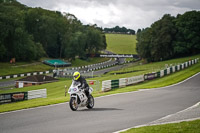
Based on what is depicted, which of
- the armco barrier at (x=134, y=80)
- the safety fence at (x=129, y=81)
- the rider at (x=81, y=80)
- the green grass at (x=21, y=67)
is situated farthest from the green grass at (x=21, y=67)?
the rider at (x=81, y=80)

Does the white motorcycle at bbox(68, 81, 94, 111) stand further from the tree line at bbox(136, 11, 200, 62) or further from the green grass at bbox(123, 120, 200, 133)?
the tree line at bbox(136, 11, 200, 62)

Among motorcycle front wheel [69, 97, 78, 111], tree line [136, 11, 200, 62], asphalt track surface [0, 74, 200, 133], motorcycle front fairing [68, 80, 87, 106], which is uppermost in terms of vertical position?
tree line [136, 11, 200, 62]

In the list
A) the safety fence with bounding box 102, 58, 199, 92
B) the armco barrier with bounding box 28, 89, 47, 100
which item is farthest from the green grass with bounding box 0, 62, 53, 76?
the armco barrier with bounding box 28, 89, 47, 100

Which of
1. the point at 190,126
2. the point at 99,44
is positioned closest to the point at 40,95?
the point at 190,126

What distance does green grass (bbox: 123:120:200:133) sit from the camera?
8.65 meters

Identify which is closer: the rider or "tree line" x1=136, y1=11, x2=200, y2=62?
the rider

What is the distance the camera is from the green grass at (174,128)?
28.4 feet

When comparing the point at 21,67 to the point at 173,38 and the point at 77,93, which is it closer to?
the point at 173,38

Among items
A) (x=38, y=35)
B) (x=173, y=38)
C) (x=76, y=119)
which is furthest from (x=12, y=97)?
(x=38, y=35)

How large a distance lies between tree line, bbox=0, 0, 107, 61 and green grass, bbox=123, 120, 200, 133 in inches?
2964

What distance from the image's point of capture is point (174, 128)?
895 cm

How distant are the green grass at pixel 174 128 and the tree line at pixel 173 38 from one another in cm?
8366

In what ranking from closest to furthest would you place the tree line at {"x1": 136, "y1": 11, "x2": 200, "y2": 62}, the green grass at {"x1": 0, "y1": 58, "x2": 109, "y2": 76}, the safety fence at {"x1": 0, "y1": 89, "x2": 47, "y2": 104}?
the safety fence at {"x1": 0, "y1": 89, "x2": 47, "y2": 104} → the green grass at {"x1": 0, "y1": 58, "x2": 109, "y2": 76} → the tree line at {"x1": 136, "y1": 11, "x2": 200, "y2": 62}

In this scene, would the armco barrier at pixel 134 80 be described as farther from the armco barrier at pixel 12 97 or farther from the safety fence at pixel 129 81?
the armco barrier at pixel 12 97
